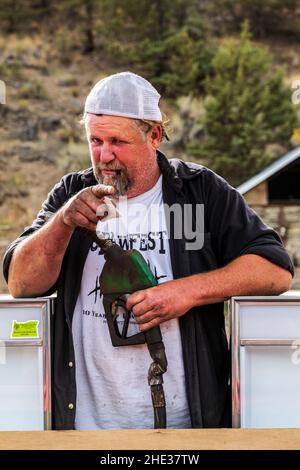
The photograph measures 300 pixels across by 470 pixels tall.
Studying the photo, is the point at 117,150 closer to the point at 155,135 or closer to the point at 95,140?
the point at 95,140

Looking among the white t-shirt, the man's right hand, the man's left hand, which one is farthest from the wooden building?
the man's right hand

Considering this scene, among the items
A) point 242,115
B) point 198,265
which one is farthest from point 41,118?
point 198,265

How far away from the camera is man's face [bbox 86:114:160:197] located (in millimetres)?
2771

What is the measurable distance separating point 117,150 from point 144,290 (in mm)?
413

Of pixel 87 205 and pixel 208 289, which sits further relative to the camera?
pixel 208 289

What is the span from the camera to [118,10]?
29656 mm

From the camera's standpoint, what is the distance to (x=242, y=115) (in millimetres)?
25047

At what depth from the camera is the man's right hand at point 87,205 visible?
102 inches

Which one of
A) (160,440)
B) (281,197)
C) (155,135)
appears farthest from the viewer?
(281,197)

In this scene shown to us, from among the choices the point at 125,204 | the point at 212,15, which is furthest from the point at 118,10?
the point at 125,204

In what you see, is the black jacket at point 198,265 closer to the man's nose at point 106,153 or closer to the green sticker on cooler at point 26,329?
the green sticker on cooler at point 26,329

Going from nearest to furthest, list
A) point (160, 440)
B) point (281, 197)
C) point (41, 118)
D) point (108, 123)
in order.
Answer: point (160, 440)
point (108, 123)
point (281, 197)
point (41, 118)

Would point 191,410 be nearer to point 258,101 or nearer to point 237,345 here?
point 237,345
